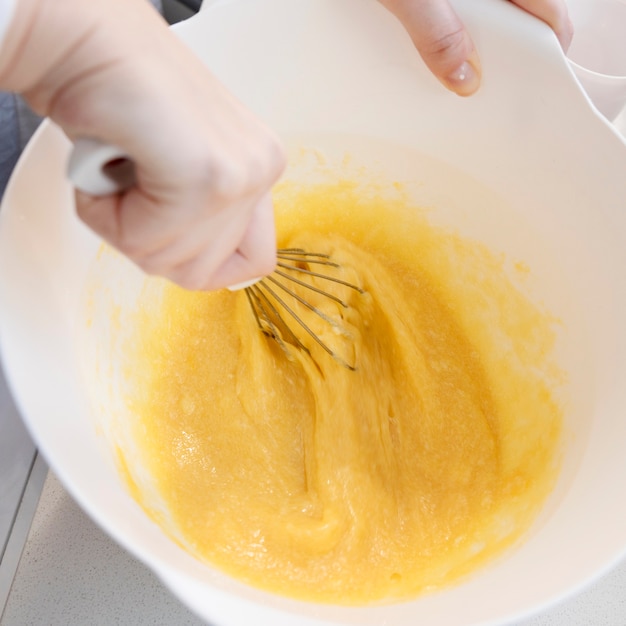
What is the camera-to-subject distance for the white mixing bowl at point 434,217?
61 centimetres

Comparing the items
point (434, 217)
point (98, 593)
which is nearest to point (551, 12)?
point (434, 217)

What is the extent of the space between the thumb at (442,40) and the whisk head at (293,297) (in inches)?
14.8

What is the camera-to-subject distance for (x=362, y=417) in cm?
102

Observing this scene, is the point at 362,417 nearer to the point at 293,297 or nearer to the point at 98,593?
the point at 293,297

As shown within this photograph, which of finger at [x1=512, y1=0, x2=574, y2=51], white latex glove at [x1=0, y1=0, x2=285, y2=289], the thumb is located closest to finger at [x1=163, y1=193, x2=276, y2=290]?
white latex glove at [x1=0, y1=0, x2=285, y2=289]

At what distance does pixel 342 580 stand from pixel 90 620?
1.24 feet

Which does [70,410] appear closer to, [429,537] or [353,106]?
[429,537]

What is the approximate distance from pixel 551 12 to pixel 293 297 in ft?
1.96

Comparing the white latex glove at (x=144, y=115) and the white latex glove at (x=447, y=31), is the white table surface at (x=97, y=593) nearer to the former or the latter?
the white latex glove at (x=144, y=115)

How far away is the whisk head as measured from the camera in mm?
1030

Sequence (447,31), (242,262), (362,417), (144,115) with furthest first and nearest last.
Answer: (362,417) → (447,31) → (242,262) → (144,115)

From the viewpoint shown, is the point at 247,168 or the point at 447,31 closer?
the point at 247,168

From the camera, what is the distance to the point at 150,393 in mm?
961

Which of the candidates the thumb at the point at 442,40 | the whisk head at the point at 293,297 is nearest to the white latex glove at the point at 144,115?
the thumb at the point at 442,40
